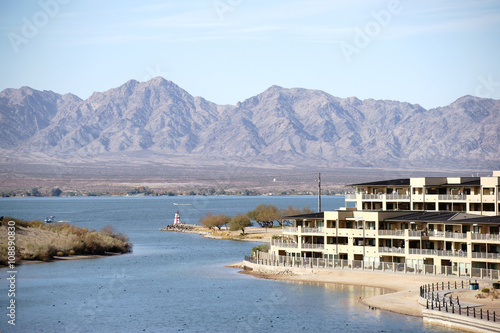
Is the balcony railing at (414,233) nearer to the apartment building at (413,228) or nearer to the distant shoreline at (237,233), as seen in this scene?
the apartment building at (413,228)

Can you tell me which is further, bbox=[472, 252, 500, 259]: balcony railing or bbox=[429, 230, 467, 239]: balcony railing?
bbox=[429, 230, 467, 239]: balcony railing

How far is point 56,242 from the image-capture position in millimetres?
112062

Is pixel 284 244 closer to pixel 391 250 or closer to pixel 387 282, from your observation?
pixel 391 250

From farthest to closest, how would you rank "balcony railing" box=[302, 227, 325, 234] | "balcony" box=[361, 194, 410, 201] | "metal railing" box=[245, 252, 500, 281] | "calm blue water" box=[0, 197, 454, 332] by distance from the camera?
"balcony" box=[361, 194, 410, 201] → "balcony railing" box=[302, 227, 325, 234] → "metal railing" box=[245, 252, 500, 281] → "calm blue water" box=[0, 197, 454, 332]

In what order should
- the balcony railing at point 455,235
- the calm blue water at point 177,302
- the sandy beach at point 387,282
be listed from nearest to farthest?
1. the calm blue water at point 177,302
2. the sandy beach at point 387,282
3. the balcony railing at point 455,235

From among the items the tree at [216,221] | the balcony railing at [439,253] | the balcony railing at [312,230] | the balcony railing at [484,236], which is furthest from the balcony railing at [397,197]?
the tree at [216,221]

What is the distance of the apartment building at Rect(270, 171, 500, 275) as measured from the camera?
246 ft

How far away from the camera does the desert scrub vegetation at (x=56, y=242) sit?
105438 mm

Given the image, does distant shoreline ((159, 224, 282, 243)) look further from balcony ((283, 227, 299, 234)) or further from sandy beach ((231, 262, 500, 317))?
sandy beach ((231, 262, 500, 317))

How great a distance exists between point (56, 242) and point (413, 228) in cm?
5215

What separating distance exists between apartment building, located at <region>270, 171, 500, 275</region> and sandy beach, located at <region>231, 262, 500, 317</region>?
2487 millimetres

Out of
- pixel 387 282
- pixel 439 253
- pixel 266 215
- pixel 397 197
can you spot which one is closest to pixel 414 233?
pixel 439 253

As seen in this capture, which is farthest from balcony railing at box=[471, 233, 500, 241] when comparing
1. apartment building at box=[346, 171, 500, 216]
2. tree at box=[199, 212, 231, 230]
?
tree at box=[199, 212, 231, 230]

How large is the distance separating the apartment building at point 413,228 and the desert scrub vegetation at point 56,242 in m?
33.8
